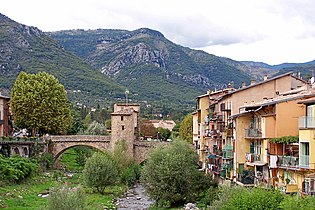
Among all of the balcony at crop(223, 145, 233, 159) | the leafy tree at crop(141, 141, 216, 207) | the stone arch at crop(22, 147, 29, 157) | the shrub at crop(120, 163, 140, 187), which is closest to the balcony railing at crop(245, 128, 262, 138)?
the balcony at crop(223, 145, 233, 159)

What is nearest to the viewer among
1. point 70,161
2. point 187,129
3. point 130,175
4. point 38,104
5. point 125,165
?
point 130,175

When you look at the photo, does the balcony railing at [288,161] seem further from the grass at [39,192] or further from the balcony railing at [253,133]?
the grass at [39,192]

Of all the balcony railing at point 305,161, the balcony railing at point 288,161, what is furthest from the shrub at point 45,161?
the balcony railing at point 305,161

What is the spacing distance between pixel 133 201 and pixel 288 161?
2895 cm

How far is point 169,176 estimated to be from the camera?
53031 millimetres

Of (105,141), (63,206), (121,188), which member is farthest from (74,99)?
(63,206)

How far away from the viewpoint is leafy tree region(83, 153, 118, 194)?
66.3 metres

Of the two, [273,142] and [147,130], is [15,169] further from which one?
[147,130]

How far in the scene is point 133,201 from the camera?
62.3 meters

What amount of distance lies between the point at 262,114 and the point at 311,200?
1375 centimetres

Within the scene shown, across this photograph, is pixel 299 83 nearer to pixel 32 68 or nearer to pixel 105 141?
pixel 105 141

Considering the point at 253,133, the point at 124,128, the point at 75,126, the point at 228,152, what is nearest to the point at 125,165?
the point at 124,128

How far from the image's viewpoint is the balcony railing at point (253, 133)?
42.7 metres

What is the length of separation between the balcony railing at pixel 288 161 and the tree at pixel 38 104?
5158 cm
